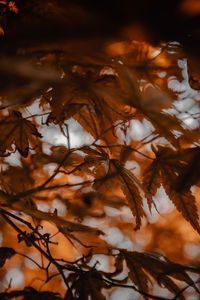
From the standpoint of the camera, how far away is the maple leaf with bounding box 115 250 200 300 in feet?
1.50

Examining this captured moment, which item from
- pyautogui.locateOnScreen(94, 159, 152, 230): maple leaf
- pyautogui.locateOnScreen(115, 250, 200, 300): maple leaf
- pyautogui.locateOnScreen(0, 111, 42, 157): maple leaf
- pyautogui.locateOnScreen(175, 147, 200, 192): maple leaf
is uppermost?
pyautogui.locateOnScreen(0, 111, 42, 157): maple leaf

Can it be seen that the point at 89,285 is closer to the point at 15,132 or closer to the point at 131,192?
the point at 131,192

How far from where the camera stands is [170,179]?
50 cm

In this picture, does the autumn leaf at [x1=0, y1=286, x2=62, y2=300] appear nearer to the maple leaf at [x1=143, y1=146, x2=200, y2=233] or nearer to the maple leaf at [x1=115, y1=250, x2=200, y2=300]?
the maple leaf at [x1=115, y1=250, x2=200, y2=300]

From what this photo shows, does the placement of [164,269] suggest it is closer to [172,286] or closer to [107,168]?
[172,286]

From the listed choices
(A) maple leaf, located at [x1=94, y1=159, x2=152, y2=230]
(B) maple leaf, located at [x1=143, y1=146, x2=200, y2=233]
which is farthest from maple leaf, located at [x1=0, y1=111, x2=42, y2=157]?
(B) maple leaf, located at [x1=143, y1=146, x2=200, y2=233]

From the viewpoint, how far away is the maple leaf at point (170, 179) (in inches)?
17.7

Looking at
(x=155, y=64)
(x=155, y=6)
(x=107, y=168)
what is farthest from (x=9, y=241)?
(x=155, y=6)

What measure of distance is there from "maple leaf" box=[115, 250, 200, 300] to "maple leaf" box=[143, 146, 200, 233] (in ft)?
0.37

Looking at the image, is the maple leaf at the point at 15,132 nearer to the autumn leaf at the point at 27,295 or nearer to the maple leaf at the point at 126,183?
the maple leaf at the point at 126,183

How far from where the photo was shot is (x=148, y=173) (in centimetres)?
53

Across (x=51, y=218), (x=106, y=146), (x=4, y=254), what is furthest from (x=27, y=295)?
(x=106, y=146)

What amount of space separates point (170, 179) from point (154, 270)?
0.21 metres

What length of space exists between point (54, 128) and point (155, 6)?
74cm
